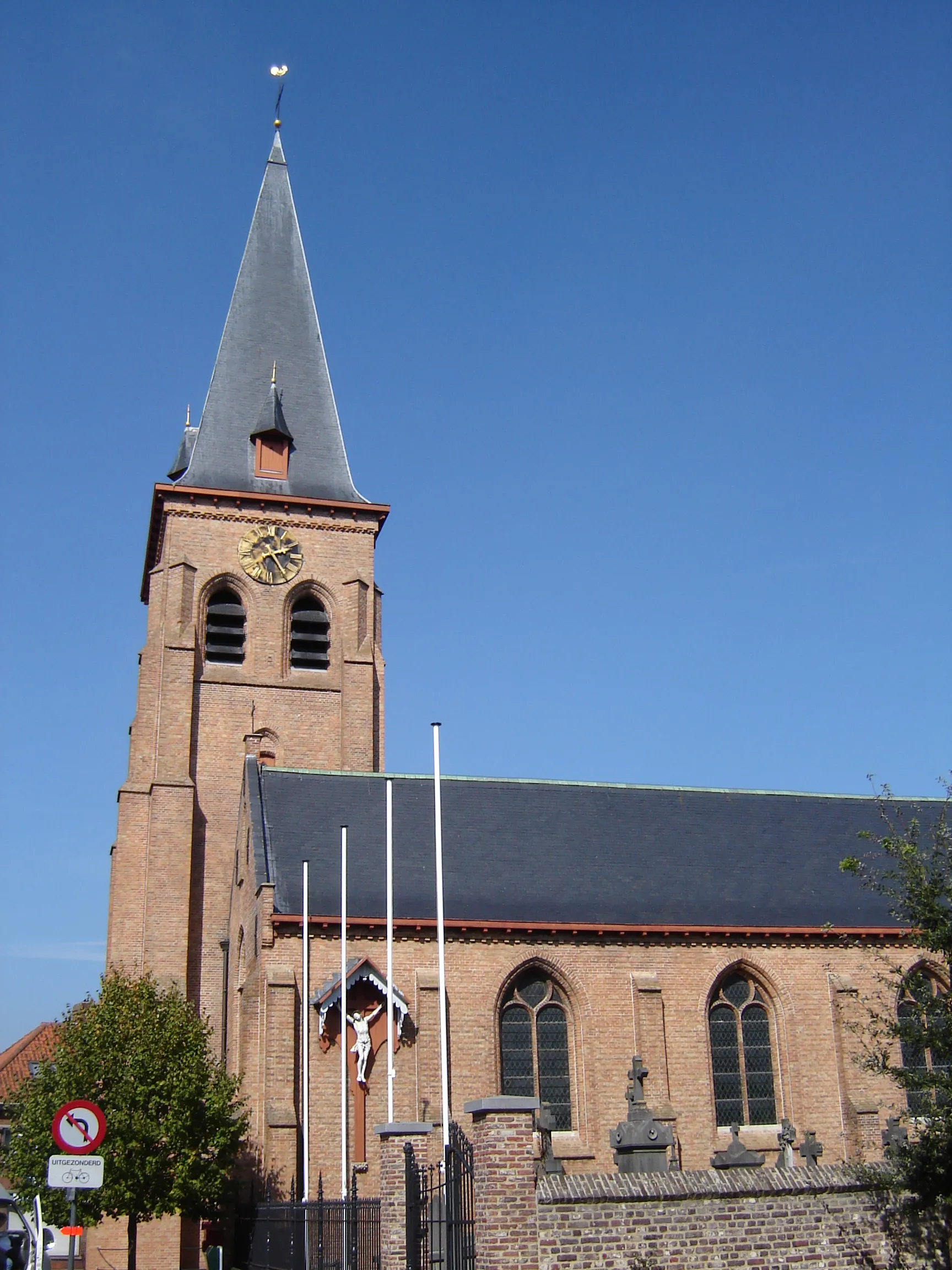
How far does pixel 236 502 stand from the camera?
37.2 m

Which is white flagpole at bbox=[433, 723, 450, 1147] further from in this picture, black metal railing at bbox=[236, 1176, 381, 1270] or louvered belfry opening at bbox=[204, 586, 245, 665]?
louvered belfry opening at bbox=[204, 586, 245, 665]

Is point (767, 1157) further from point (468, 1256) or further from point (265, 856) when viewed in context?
point (468, 1256)

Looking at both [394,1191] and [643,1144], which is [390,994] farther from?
[394,1191]

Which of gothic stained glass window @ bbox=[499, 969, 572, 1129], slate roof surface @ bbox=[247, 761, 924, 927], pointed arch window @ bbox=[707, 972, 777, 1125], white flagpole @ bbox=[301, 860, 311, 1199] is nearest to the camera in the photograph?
white flagpole @ bbox=[301, 860, 311, 1199]

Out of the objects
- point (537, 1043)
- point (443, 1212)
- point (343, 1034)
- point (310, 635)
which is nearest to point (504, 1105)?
point (443, 1212)

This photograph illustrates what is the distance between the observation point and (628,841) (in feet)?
98.2

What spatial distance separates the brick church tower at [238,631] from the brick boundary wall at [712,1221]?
19701 millimetres

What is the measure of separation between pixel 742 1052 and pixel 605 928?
3.84 m

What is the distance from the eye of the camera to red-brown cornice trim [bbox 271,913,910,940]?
2536 centimetres

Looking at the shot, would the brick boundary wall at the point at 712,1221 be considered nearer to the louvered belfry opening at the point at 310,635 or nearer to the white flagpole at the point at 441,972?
the white flagpole at the point at 441,972

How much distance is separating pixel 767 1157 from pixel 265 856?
11491 mm

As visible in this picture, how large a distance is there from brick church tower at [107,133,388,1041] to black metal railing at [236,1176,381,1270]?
9.44 metres

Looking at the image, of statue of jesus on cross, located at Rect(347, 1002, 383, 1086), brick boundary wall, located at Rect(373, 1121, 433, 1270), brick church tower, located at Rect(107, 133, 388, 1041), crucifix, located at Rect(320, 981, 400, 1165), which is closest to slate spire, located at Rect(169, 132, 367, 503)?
brick church tower, located at Rect(107, 133, 388, 1041)

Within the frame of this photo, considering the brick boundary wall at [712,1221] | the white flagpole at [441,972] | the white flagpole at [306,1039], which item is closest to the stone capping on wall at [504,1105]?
the brick boundary wall at [712,1221]
